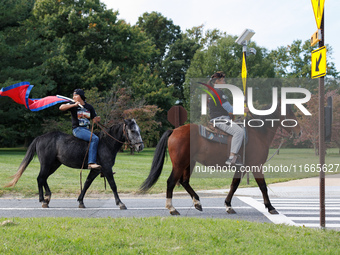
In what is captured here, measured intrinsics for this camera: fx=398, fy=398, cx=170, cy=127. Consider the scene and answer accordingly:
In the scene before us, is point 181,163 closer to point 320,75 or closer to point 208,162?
point 208,162

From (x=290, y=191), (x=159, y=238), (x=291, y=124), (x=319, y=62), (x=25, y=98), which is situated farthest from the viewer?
(x=290, y=191)

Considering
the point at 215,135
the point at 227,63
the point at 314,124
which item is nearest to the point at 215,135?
the point at 215,135

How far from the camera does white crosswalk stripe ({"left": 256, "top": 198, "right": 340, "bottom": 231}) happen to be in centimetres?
748

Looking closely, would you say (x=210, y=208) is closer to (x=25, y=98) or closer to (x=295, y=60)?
(x=25, y=98)

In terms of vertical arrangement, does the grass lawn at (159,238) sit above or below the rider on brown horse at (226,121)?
below

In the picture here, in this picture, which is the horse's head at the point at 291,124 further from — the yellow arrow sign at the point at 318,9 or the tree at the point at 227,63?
the tree at the point at 227,63

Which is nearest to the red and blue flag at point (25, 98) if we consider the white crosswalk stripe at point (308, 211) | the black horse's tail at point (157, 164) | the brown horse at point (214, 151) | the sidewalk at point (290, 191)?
the black horse's tail at point (157, 164)

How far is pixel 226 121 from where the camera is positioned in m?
8.46

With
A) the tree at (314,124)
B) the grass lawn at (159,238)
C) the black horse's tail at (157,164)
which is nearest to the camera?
the grass lawn at (159,238)

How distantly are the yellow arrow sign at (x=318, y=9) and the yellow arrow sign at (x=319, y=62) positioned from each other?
17.3 inches

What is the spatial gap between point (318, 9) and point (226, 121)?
308cm

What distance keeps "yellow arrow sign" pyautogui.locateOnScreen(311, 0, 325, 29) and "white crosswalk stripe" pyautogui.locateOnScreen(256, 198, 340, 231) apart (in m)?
3.46

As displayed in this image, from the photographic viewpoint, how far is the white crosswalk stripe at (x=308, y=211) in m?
7.48

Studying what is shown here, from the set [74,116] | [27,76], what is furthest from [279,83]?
[74,116]
